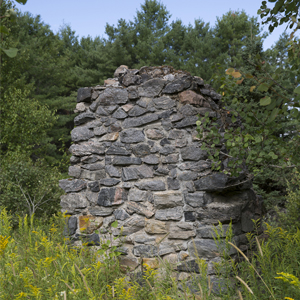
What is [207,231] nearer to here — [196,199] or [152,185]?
[196,199]

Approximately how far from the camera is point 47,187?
6.55 metres

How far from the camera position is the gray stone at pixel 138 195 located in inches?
125

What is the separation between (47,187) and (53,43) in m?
11.0

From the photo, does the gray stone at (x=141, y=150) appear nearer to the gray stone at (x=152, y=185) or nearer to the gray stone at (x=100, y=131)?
the gray stone at (x=152, y=185)

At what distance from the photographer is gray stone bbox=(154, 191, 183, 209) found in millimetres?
3021

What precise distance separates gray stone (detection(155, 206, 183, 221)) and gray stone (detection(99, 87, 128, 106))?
139 centimetres

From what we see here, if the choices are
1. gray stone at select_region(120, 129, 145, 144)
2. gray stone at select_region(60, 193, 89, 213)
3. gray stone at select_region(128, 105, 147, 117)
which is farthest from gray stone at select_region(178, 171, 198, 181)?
gray stone at select_region(60, 193, 89, 213)

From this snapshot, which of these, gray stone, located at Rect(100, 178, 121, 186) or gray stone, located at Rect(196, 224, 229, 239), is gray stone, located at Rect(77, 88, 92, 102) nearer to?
gray stone, located at Rect(100, 178, 121, 186)

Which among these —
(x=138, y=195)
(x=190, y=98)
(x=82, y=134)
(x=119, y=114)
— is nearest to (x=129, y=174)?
(x=138, y=195)

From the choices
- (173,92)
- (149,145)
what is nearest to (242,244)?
(149,145)

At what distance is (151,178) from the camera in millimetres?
3189

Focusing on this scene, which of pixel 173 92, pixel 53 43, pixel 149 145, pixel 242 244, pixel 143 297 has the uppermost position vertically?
pixel 53 43

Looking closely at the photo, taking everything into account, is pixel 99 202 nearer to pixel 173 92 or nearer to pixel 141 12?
pixel 173 92

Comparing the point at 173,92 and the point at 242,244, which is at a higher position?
the point at 173,92
